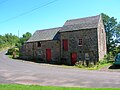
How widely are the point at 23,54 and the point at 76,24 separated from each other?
14413 mm

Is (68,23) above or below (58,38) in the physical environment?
above

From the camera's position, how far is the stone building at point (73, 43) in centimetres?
3653

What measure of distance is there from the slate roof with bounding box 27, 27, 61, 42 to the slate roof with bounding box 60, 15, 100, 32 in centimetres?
309

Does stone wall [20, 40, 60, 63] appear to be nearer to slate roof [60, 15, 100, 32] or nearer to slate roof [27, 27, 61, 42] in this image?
slate roof [27, 27, 61, 42]

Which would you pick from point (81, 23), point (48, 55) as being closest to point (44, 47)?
point (48, 55)

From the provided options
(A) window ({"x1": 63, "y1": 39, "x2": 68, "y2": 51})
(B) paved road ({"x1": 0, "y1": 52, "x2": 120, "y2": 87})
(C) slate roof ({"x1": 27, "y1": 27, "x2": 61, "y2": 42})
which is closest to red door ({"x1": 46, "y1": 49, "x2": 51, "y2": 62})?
(C) slate roof ({"x1": 27, "y1": 27, "x2": 61, "y2": 42})

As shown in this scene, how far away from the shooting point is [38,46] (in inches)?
1740

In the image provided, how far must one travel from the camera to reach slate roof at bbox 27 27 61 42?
43.1 meters

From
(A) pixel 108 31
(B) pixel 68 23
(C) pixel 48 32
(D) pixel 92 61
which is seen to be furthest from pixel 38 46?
(A) pixel 108 31

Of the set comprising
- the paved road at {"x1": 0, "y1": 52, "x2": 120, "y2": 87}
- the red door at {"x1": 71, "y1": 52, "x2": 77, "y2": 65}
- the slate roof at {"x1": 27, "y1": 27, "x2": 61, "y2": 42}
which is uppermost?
the slate roof at {"x1": 27, "y1": 27, "x2": 61, "y2": 42}

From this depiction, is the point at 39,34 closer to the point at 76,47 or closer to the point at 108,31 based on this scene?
the point at 76,47

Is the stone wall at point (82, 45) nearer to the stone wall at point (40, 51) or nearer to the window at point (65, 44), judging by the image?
the window at point (65, 44)

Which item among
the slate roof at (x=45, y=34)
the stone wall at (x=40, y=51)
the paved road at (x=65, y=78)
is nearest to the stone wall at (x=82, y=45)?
the stone wall at (x=40, y=51)

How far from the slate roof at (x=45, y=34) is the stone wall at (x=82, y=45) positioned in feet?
11.9
